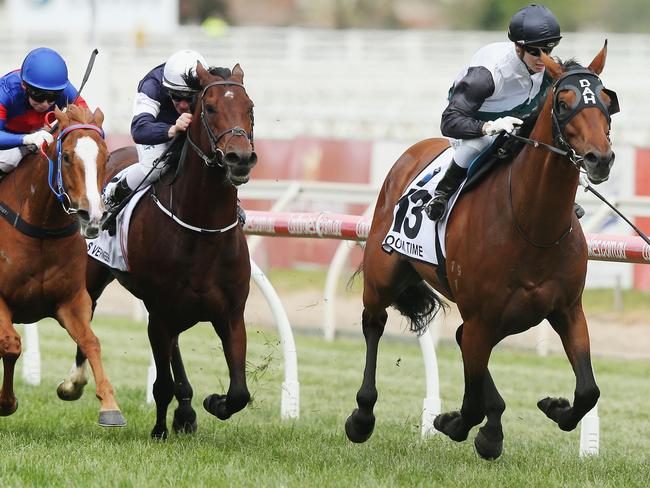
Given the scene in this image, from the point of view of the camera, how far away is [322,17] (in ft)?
176

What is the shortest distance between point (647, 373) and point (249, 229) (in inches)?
149

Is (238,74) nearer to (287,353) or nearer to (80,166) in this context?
(80,166)

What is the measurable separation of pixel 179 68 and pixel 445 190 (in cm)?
147

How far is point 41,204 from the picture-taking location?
6445 mm

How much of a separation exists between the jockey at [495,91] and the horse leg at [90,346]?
1728mm

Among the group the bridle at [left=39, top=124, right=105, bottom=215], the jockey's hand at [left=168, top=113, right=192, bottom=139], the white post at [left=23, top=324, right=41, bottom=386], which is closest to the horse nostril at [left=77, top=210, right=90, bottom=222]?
the bridle at [left=39, top=124, right=105, bottom=215]

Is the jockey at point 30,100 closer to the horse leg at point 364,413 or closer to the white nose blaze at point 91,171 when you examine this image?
the white nose blaze at point 91,171

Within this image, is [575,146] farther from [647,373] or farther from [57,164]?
[647,373]

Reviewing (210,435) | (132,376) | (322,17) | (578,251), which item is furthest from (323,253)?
(322,17)

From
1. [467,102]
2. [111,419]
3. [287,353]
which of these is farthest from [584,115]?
[287,353]

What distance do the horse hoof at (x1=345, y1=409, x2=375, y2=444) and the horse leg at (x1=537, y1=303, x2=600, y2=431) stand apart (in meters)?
1.10

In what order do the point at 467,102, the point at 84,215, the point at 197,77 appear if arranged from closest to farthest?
the point at 84,215
the point at 467,102
the point at 197,77

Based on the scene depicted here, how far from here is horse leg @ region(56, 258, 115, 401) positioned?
720cm

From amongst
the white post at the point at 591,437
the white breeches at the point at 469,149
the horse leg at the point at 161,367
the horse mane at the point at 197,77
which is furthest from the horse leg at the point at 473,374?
the horse mane at the point at 197,77
